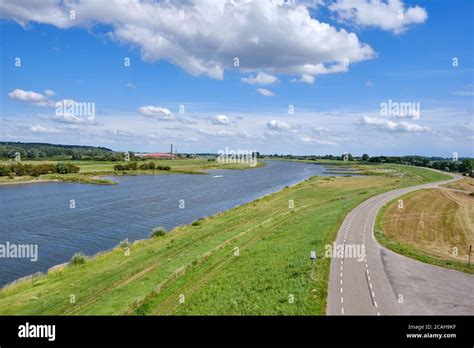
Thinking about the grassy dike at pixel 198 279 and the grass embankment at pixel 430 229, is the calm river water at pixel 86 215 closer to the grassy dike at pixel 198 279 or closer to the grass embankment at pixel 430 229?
the grassy dike at pixel 198 279

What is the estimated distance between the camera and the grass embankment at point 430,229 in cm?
3703

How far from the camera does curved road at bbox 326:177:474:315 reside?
2359 centimetres

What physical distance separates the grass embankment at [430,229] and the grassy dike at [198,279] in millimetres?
6965

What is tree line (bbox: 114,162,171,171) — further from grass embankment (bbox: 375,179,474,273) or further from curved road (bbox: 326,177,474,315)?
curved road (bbox: 326,177,474,315)

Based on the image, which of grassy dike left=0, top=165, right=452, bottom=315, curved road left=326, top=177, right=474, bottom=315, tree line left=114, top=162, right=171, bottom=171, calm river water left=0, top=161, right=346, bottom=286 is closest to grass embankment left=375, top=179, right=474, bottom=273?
curved road left=326, top=177, right=474, bottom=315

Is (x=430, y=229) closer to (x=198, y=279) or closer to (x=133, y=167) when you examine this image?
(x=198, y=279)

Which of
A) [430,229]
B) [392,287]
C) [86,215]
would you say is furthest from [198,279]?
[86,215]

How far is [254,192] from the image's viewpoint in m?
103

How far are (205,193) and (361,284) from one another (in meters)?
73.3

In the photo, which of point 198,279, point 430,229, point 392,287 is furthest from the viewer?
point 430,229

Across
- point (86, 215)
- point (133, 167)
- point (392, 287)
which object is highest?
point (133, 167)

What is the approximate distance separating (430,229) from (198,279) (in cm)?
3411

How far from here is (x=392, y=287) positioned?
27.3 metres
